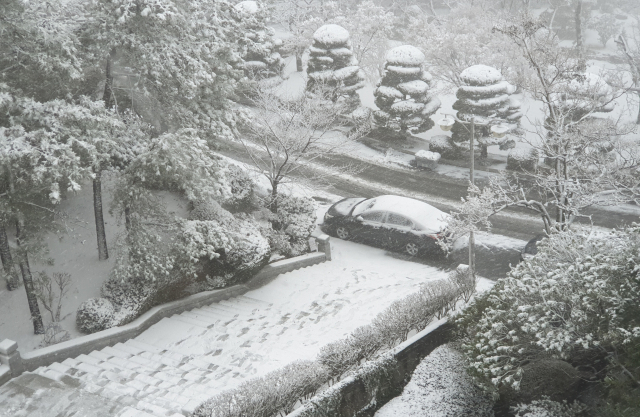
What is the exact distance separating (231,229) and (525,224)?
34.4 feet

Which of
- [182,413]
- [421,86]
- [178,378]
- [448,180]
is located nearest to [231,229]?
[178,378]

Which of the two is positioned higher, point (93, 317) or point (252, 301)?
point (93, 317)

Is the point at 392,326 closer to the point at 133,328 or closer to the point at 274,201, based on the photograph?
the point at 133,328

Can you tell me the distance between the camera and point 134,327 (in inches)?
496

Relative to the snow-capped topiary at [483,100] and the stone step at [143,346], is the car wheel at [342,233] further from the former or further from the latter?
the snow-capped topiary at [483,100]

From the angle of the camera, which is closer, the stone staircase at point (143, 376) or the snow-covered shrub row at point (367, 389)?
the snow-covered shrub row at point (367, 389)

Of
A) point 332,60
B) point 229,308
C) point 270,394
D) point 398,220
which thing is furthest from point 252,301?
point 332,60

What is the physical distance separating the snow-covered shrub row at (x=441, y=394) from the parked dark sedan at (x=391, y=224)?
602 centimetres

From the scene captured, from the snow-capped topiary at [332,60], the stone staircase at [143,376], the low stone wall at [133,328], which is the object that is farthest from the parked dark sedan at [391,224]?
the snow-capped topiary at [332,60]

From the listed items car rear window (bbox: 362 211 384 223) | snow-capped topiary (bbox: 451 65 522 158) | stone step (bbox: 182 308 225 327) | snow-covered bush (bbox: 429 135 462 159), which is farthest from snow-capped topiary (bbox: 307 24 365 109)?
stone step (bbox: 182 308 225 327)

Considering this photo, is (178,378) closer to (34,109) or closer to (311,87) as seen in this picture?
(34,109)

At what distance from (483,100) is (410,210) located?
9284mm

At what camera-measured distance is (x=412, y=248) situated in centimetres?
1747

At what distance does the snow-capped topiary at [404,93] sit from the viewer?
84.7 feet
